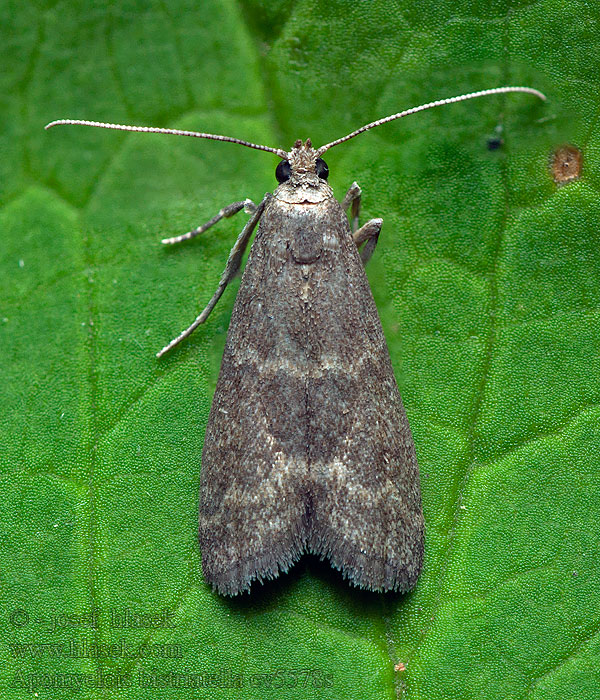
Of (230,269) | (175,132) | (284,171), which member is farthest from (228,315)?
(175,132)

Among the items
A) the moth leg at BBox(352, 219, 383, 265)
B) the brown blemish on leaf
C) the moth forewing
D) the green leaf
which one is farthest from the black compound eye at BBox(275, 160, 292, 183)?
the brown blemish on leaf

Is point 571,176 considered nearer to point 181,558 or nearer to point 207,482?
point 207,482

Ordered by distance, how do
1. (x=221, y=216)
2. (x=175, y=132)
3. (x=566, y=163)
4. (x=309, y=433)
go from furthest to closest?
(x=221, y=216) < (x=566, y=163) < (x=175, y=132) < (x=309, y=433)

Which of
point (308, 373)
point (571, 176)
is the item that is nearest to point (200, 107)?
point (308, 373)

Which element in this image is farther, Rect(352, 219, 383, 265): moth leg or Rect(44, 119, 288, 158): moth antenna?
Rect(352, 219, 383, 265): moth leg

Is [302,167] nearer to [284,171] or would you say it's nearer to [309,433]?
[284,171]

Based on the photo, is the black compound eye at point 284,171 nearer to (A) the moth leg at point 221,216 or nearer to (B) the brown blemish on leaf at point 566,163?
(A) the moth leg at point 221,216

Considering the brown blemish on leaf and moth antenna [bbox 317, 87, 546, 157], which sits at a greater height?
moth antenna [bbox 317, 87, 546, 157]

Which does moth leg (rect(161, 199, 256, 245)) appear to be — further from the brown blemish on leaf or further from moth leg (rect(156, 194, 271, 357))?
the brown blemish on leaf

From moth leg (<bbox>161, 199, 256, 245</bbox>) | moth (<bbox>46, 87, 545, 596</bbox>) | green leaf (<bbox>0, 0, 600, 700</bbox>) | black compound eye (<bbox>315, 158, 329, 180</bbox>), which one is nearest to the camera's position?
moth (<bbox>46, 87, 545, 596</bbox>)
